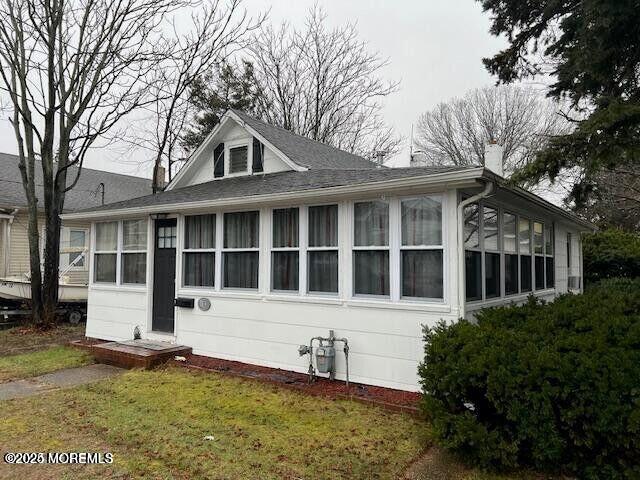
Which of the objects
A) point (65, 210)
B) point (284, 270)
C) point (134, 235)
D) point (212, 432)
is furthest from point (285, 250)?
point (65, 210)

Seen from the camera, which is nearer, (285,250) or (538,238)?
(285,250)

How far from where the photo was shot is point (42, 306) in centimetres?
1099

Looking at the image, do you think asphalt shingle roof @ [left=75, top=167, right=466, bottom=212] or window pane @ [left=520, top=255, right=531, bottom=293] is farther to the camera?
window pane @ [left=520, top=255, right=531, bottom=293]

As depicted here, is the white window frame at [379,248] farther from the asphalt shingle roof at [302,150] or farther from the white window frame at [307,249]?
the asphalt shingle roof at [302,150]

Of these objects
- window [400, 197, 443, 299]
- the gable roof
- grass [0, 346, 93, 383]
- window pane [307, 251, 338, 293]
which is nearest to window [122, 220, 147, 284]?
grass [0, 346, 93, 383]

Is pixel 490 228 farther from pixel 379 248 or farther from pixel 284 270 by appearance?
pixel 284 270

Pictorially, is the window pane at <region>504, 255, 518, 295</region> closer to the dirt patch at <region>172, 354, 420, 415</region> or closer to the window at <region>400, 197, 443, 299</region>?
the window at <region>400, 197, 443, 299</region>

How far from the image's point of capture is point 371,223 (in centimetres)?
602

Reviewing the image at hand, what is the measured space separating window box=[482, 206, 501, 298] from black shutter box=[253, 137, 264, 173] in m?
4.74

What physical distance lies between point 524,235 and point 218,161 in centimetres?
639

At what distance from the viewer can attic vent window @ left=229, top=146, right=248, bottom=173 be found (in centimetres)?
960

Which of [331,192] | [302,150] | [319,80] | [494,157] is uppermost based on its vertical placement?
[319,80]

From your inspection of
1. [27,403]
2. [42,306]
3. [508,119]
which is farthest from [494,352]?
[508,119]

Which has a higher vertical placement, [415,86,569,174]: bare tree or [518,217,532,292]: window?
[415,86,569,174]: bare tree
